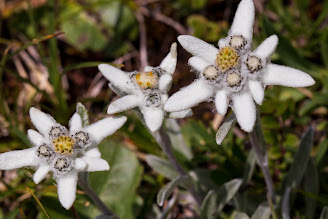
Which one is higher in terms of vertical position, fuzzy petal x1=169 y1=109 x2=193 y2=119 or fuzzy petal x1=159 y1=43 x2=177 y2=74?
fuzzy petal x1=159 y1=43 x2=177 y2=74

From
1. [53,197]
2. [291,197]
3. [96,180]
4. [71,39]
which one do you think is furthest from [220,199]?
[71,39]

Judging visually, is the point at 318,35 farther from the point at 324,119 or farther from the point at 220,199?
the point at 220,199

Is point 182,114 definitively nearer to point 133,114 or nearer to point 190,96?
point 190,96

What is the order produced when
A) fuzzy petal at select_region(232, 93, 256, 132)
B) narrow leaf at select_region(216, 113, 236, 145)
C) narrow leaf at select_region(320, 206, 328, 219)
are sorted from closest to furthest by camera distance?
fuzzy petal at select_region(232, 93, 256, 132), narrow leaf at select_region(216, 113, 236, 145), narrow leaf at select_region(320, 206, 328, 219)

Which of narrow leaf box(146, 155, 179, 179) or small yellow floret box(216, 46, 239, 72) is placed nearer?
small yellow floret box(216, 46, 239, 72)

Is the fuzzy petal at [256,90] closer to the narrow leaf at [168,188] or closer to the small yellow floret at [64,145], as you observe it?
the narrow leaf at [168,188]

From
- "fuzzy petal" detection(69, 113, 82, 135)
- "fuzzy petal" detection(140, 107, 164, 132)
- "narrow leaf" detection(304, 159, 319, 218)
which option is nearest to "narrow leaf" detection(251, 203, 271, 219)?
"narrow leaf" detection(304, 159, 319, 218)

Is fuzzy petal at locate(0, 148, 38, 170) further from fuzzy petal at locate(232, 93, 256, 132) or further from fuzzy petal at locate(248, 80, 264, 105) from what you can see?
fuzzy petal at locate(248, 80, 264, 105)
